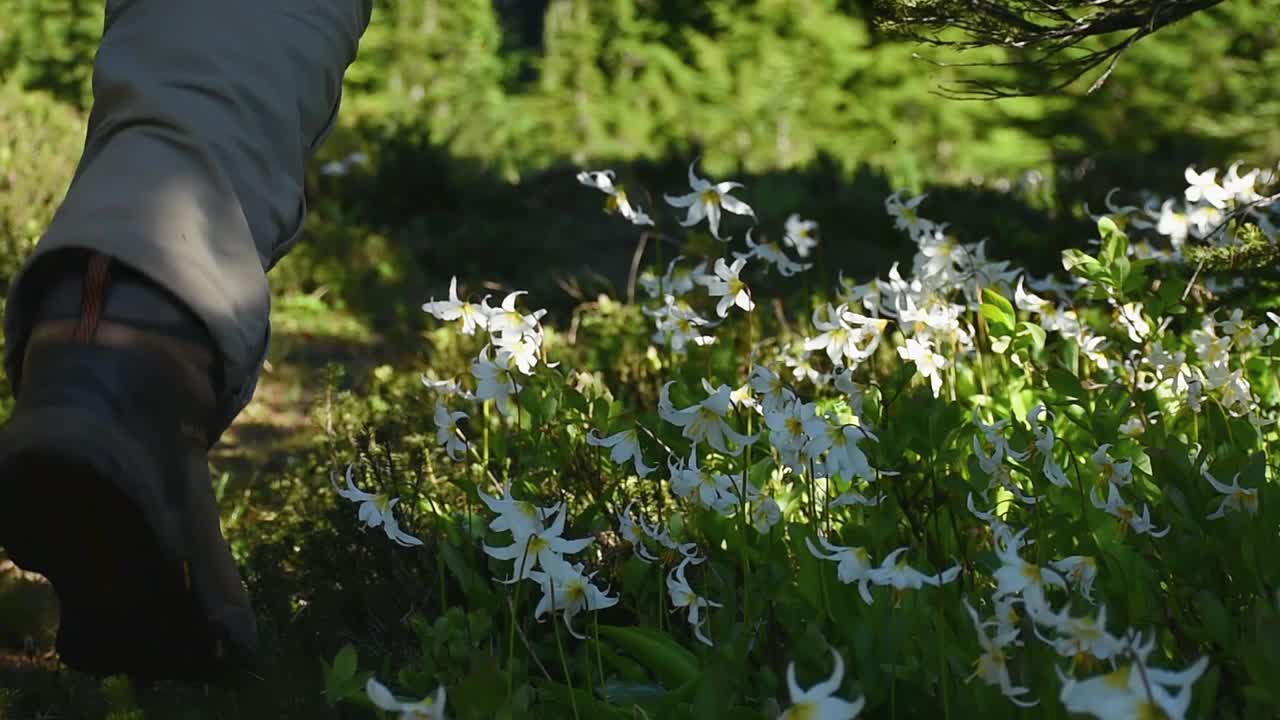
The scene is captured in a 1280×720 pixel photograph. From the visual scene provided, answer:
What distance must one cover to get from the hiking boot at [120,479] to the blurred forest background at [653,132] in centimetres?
395

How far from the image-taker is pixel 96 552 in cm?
174

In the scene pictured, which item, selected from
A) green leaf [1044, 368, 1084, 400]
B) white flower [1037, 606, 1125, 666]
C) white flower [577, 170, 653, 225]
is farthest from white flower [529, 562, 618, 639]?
white flower [577, 170, 653, 225]

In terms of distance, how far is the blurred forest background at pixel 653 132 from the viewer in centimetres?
668

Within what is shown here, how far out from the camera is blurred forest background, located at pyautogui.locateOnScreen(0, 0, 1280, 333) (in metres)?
6.68

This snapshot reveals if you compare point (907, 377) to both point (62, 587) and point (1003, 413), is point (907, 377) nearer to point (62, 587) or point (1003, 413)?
point (1003, 413)

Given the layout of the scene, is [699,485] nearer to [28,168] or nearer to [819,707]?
[819,707]

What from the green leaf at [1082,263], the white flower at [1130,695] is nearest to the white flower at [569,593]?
the white flower at [1130,695]

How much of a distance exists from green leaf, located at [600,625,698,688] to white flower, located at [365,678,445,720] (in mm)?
546

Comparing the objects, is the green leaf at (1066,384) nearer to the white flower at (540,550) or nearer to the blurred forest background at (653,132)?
the white flower at (540,550)

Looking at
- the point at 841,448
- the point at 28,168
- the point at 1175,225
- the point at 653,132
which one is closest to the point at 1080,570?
the point at 841,448

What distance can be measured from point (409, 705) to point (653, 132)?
1183 centimetres

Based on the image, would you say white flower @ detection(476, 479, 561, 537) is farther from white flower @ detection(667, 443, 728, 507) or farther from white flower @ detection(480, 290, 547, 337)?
white flower @ detection(480, 290, 547, 337)

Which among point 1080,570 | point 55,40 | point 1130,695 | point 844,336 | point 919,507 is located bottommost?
point 55,40

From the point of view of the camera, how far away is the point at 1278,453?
110 inches
